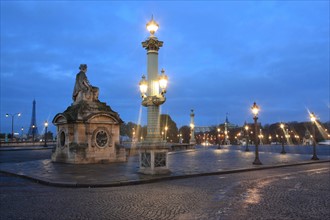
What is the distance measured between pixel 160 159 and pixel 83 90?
36.1 ft

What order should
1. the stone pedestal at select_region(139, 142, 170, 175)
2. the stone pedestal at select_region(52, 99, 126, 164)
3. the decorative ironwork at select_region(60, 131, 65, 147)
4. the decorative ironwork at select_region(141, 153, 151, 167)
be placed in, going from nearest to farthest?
the stone pedestal at select_region(139, 142, 170, 175), the decorative ironwork at select_region(141, 153, 151, 167), the stone pedestal at select_region(52, 99, 126, 164), the decorative ironwork at select_region(60, 131, 65, 147)

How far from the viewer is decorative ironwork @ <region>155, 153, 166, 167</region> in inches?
686

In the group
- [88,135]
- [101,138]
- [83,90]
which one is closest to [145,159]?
[88,135]

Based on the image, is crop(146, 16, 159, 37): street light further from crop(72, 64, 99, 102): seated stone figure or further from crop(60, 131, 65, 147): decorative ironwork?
crop(60, 131, 65, 147): decorative ironwork

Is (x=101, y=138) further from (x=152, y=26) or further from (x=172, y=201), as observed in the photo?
(x=172, y=201)

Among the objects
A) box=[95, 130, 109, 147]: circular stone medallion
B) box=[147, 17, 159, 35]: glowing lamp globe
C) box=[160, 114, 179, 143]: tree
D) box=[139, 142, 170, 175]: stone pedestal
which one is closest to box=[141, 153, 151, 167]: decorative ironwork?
box=[139, 142, 170, 175]: stone pedestal

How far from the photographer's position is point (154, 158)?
1730 cm

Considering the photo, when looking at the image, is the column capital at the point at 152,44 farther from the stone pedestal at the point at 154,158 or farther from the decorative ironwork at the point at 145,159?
the decorative ironwork at the point at 145,159

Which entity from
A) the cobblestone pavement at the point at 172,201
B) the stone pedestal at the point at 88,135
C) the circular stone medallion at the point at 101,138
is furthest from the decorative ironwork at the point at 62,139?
the cobblestone pavement at the point at 172,201

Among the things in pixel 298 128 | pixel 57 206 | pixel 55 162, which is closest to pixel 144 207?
pixel 57 206

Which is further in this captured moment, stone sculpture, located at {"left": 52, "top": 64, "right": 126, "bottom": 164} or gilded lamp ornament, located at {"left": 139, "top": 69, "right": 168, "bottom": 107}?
stone sculpture, located at {"left": 52, "top": 64, "right": 126, "bottom": 164}

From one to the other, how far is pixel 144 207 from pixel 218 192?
3648 mm

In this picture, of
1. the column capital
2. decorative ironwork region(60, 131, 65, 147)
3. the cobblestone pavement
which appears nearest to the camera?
the cobblestone pavement

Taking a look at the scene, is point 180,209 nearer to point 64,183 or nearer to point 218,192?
point 218,192
